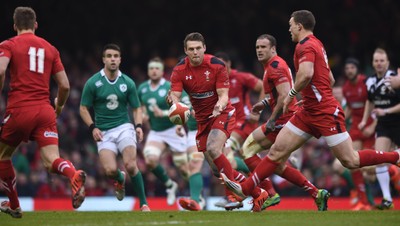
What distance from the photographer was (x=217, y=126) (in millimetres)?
11719

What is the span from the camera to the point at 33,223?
10.1 m

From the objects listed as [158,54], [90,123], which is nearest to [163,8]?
[158,54]

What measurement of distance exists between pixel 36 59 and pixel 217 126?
9.31ft

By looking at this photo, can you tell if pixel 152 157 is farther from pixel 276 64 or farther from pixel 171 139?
pixel 276 64

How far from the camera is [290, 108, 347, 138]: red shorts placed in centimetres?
1074

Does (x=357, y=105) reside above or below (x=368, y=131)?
above

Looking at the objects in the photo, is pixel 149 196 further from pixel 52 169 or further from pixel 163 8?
pixel 52 169

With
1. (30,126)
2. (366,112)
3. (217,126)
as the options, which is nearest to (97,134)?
(217,126)

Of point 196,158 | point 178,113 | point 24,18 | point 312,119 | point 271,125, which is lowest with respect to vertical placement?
point 196,158

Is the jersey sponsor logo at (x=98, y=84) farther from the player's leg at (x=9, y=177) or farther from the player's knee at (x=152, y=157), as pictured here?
the player's knee at (x=152, y=157)

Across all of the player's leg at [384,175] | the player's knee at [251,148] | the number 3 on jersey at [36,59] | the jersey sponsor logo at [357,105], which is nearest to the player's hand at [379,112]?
the player's leg at [384,175]

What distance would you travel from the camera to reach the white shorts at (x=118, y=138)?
13133mm

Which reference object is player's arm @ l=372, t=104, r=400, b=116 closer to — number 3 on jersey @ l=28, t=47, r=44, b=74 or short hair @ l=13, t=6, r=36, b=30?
number 3 on jersey @ l=28, t=47, r=44, b=74

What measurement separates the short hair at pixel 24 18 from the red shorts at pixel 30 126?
3.33 feet
